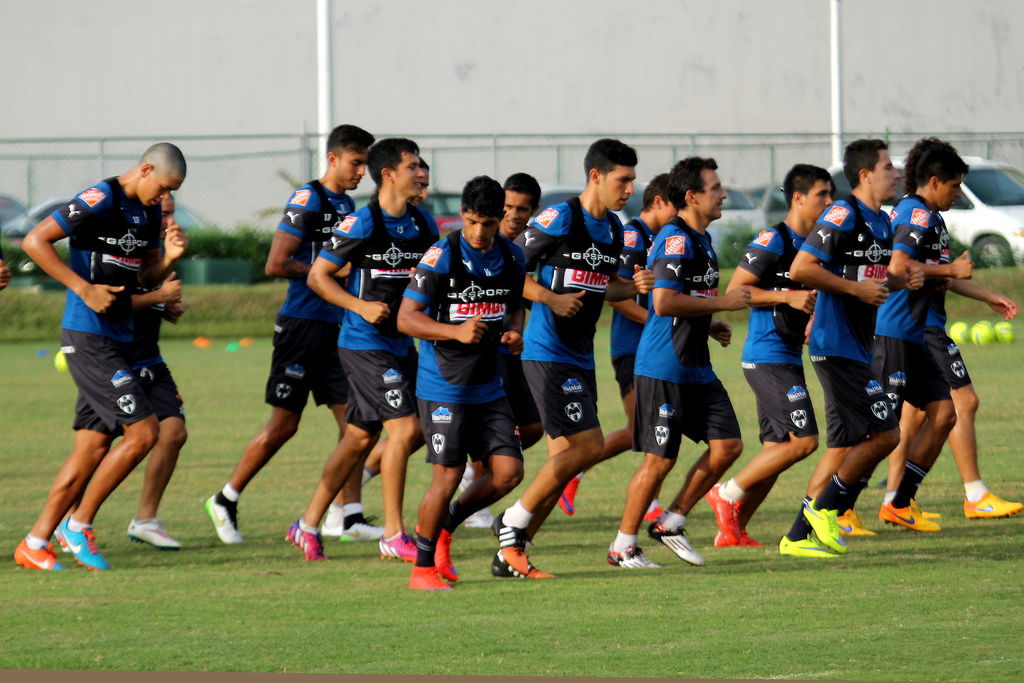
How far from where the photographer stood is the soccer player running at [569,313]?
24.4 ft

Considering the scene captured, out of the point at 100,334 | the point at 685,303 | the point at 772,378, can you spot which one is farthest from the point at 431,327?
the point at 772,378

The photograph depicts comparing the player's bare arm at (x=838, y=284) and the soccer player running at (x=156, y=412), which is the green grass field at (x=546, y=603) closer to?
the soccer player running at (x=156, y=412)

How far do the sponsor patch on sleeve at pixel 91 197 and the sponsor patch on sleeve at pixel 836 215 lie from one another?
363cm

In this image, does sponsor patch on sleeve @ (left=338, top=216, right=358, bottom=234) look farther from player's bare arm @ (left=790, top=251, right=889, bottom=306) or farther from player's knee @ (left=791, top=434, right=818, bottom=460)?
player's knee @ (left=791, top=434, right=818, bottom=460)

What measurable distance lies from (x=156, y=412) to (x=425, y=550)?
2.08 m

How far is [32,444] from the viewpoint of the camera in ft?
39.5

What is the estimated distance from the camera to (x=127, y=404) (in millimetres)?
7555

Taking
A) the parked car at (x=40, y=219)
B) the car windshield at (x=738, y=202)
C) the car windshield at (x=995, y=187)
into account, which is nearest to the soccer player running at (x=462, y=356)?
the parked car at (x=40, y=219)

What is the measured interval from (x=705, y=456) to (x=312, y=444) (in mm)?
4919

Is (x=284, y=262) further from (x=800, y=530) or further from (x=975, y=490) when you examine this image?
(x=975, y=490)

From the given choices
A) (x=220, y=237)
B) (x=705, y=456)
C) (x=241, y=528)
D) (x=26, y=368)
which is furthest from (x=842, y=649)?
(x=220, y=237)

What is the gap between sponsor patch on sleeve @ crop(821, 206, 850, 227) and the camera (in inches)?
313

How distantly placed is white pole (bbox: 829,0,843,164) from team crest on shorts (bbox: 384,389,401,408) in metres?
23.8

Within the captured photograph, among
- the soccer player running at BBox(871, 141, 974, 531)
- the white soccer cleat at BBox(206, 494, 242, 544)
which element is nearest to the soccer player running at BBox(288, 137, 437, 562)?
the white soccer cleat at BBox(206, 494, 242, 544)
